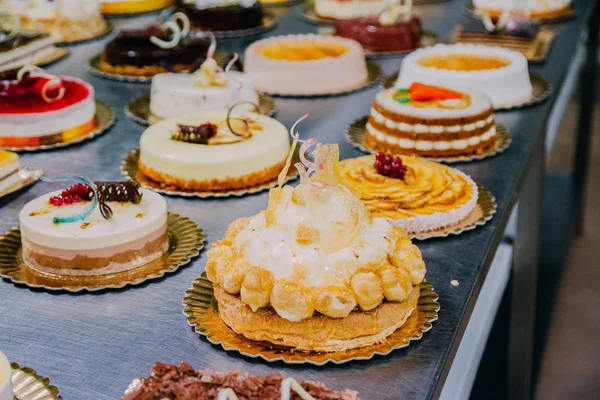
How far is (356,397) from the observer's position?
5.02 ft

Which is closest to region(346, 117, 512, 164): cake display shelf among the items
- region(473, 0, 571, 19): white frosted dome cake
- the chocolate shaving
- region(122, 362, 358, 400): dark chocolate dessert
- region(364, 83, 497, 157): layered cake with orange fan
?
region(364, 83, 497, 157): layered cake with orange fan

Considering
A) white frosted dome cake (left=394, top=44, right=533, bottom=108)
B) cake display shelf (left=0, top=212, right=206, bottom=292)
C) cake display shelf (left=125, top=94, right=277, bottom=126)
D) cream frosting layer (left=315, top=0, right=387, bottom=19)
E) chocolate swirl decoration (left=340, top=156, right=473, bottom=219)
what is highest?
chocolate swirl decoration (left=340, top=156, right=473, bottom=219)

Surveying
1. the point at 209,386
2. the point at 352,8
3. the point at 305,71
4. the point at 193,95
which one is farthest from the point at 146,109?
the point at 209,386

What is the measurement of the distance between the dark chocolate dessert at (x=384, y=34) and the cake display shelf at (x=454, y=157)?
1.04 metres

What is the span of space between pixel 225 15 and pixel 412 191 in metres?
2.51

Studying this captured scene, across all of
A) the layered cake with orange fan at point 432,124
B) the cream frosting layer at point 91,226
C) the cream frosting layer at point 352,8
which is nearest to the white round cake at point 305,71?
the layered cake with orange fan at point 432,124

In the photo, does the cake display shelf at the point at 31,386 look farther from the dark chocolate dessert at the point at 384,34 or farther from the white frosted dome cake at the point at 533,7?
the white frosted dome cake at the point at 533,7

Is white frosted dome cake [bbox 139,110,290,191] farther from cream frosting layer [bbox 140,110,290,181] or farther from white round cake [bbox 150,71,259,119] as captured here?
white round cake [bbox 150,71,259,119]

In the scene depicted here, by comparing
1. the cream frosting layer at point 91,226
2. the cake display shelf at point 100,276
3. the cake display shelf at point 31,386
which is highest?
the cake display shelf at point 31,386

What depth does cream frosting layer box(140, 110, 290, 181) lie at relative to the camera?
259 centimetres

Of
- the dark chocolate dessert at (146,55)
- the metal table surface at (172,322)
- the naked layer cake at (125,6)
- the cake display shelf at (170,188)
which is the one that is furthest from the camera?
the naked layer cake at (125,6)

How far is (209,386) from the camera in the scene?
1487 millimetres

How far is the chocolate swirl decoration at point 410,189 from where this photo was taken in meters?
2.30

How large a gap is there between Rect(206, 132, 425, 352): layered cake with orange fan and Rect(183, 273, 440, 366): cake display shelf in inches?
0.7
